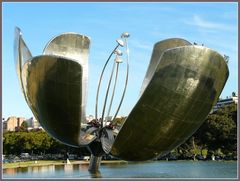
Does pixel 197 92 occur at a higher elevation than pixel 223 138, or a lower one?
higher

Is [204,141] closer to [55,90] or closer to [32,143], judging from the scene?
[32,143]

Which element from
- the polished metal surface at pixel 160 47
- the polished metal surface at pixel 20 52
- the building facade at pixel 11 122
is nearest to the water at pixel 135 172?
the polished metal surface at pixel 160 47

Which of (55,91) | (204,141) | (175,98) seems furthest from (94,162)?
(204,141)

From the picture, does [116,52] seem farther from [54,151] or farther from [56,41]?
[54,151]

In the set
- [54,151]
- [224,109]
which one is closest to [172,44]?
[224,109]

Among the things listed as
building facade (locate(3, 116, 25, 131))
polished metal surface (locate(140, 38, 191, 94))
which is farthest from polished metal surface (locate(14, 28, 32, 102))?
building facade (locate(3, 116, 25, 131))

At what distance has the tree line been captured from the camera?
49031 mm

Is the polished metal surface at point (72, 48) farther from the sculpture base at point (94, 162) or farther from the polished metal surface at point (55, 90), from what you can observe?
the polished metal surface at point (55, 90)

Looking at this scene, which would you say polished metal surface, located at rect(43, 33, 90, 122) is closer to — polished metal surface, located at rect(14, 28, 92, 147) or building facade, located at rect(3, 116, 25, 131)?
polished metal surface, located at rect(14, 28, 92, 147)

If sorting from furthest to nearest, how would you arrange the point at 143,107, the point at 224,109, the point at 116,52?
the point at 224,109 → the point at 116,52 → the point at 143,107

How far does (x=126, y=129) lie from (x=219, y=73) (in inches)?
141

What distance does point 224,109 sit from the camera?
52.8m

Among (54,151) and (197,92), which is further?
(54,151)

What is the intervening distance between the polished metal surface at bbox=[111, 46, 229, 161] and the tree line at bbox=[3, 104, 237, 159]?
1094 inches
